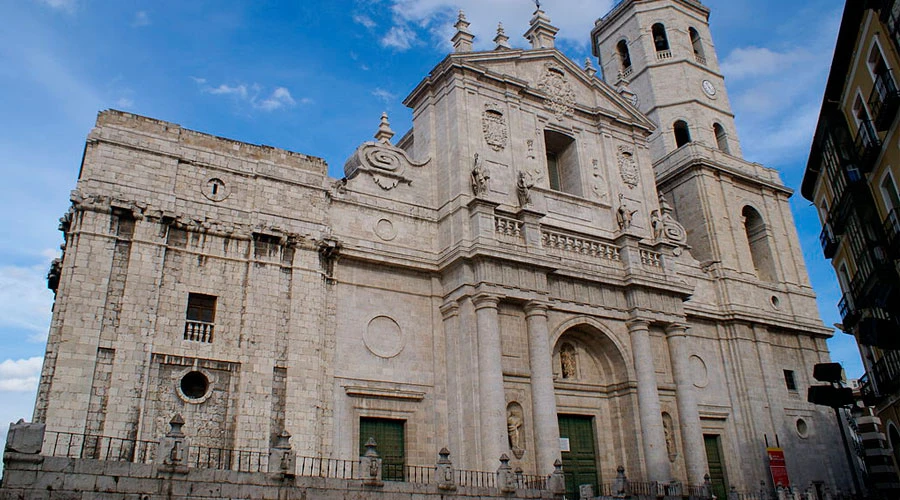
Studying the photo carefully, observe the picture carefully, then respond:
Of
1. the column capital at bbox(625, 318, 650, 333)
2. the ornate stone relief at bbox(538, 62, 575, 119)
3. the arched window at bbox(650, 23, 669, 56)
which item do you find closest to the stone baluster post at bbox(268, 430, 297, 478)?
the column capital at bbox(625, 318, 650, 333)

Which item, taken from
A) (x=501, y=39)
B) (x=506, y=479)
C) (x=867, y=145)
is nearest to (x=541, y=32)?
(x=501, y=39)

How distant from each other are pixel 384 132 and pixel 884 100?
14.0m

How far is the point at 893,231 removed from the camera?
58.2ft

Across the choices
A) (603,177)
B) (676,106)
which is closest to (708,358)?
(603,177)

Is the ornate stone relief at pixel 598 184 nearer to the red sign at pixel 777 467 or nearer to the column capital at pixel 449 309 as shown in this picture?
the column capital at pixel 449 309

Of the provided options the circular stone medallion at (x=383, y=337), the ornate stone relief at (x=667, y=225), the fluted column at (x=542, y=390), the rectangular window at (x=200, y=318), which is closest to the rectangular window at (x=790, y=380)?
the ornate stone relief at (x=667, y=225)

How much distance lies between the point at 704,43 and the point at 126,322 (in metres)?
29.6

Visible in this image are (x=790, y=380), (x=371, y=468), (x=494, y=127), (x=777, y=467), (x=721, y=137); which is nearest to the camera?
(x=371, y=468)

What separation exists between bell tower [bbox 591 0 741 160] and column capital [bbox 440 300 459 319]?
1457 centimetres

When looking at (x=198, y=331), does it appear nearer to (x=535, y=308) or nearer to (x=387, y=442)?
(x=387, y=442)

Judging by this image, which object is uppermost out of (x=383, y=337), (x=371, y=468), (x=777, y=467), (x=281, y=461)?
(x=383, y=337)

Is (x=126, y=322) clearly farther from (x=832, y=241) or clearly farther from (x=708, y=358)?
(x=832, y=241)

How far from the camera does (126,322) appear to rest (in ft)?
54.8

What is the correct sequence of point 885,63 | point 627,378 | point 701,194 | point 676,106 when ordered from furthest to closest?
1. point 676,106
2. point 701,194
3. point 627,378
4. point 885,63
